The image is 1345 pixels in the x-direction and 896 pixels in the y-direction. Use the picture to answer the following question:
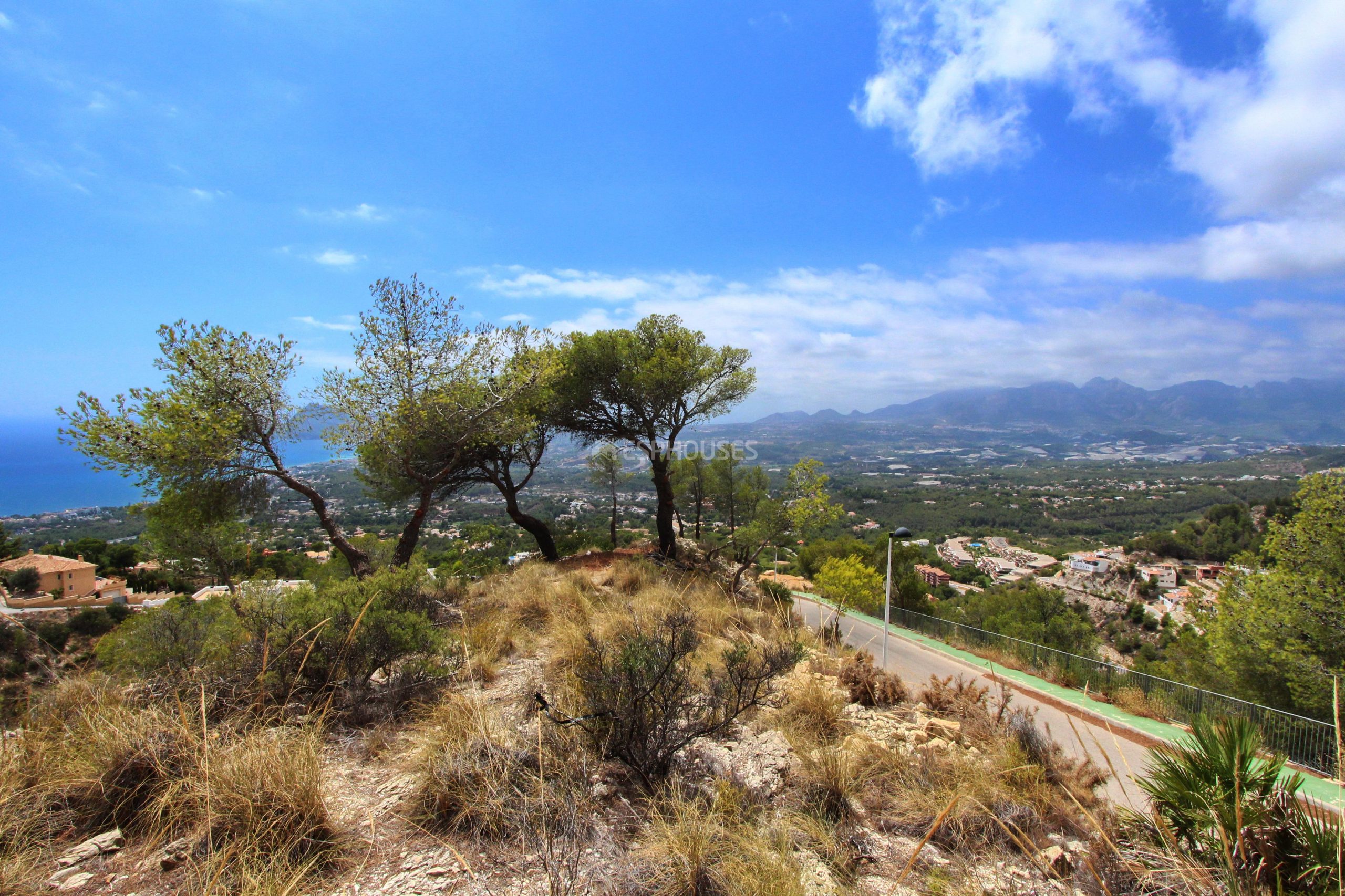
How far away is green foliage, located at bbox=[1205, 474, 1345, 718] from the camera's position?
462 inches

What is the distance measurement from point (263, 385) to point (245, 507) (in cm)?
230

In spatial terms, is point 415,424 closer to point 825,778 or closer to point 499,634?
point 499,634

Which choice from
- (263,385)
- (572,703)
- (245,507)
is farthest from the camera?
(245,507)

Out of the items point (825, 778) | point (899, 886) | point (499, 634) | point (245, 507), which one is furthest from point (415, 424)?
point (899, 886)

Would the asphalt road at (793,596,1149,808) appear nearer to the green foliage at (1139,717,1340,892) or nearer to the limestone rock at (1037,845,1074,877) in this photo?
the green foliage at (1139,717,1340,892)

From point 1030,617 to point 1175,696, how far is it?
22.8 metres

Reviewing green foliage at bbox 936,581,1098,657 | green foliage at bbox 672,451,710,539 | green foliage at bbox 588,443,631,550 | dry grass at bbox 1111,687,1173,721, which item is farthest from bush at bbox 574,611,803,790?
green foliage at bbox 936,581,1098,657

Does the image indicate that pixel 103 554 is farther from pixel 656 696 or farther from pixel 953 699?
pixel 953 699

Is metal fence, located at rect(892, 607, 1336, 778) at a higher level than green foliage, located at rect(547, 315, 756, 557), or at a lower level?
lower

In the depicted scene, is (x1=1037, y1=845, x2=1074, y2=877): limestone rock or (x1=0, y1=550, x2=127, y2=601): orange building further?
(x1=0, y1=550, x2=127, y2=601): orange building

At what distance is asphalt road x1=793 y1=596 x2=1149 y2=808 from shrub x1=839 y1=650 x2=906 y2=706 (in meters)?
0.63

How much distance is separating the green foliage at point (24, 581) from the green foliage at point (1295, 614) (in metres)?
34.3

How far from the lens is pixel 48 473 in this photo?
110 metres

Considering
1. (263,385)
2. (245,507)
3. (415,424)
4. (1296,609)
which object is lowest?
(1296,609)
